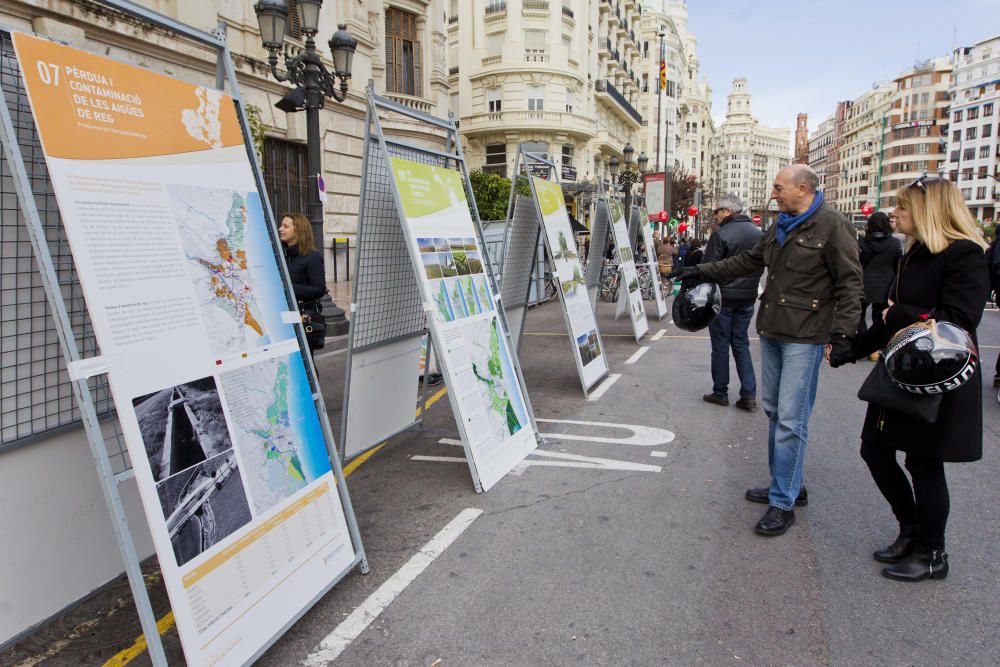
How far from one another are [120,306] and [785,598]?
3.07m

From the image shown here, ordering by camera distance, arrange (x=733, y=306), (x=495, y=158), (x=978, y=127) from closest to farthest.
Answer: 1. (x=733, y=306)
2. (x=495, y=158)
3. (x=978, y=127)

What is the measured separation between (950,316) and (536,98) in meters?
39.5

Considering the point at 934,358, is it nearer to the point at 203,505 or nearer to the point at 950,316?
the point at 950,316

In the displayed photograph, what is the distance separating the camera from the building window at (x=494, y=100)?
1586 inches

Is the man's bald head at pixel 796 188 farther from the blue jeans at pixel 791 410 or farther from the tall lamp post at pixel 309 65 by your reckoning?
the tall lamp post at pixel 309 65

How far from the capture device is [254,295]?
9.21 ft

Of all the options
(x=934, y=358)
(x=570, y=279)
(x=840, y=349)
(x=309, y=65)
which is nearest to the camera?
(x=934, y=358)

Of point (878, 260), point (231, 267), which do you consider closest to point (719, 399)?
point (878, 260)

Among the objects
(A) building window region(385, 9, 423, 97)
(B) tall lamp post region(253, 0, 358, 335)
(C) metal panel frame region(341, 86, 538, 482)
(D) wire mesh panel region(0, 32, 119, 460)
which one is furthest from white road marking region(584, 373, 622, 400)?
(A) building window region(385, 9, 423, 97)

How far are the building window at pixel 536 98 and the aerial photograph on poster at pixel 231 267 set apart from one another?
129 ft

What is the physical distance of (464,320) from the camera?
4520mm

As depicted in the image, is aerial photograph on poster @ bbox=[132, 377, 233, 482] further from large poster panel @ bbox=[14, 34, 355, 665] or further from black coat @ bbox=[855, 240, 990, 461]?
black coat @ bbox=[855, 240, 990, 461]

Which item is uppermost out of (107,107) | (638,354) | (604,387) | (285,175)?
(285,175)

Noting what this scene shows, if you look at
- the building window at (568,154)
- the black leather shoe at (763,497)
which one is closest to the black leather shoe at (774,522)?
the black leather shoe at (763,497)
